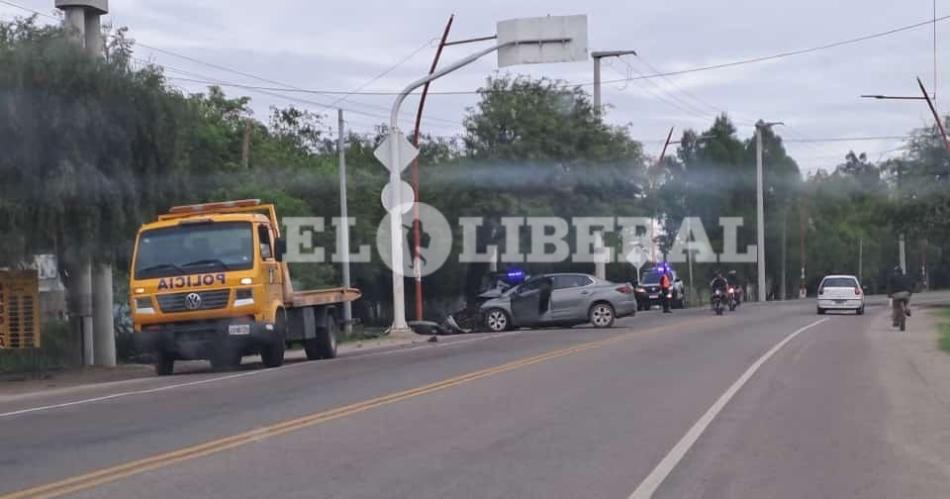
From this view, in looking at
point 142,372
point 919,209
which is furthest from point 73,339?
point 919,209

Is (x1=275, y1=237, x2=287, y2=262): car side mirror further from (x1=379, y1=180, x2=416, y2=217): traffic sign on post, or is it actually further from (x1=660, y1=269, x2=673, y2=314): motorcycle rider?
(x1=660, y1=269, x2=673, y2=314): motorcycle rider

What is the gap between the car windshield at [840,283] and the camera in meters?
42.3

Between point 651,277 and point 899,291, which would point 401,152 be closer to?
point 899,291

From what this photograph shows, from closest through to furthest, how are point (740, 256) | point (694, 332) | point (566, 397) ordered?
point (566, 397)
point (694, 332)
point (740, 256)

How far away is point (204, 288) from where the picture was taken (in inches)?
821

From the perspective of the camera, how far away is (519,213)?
4228cm

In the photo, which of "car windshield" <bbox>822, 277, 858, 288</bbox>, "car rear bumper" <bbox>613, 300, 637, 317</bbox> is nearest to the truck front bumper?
"car rear bumper" <bbox>613, 300, 637, 317</bbox>

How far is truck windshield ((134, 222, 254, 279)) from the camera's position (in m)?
21.0

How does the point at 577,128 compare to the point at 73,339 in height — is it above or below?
above

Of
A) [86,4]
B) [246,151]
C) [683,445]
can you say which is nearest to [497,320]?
[246,151]

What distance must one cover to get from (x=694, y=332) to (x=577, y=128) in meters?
16.4

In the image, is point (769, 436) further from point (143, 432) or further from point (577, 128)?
point (577, 128)

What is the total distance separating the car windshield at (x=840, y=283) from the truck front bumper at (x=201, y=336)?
26384mm

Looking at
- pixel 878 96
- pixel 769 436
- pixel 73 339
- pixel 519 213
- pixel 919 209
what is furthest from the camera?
pixel 919 209
